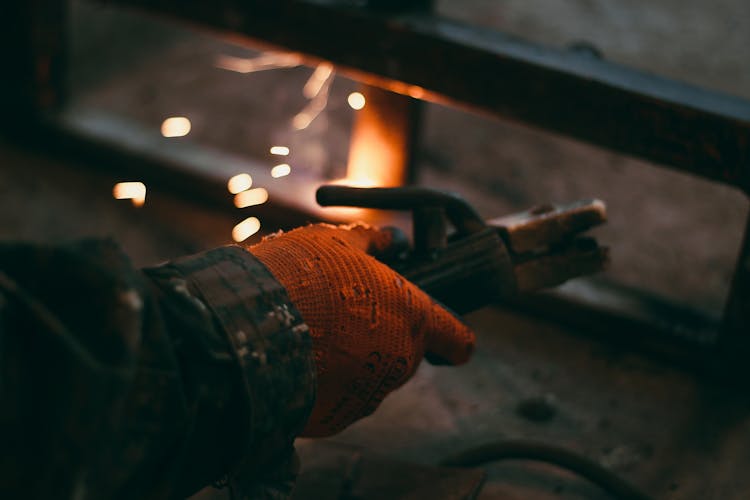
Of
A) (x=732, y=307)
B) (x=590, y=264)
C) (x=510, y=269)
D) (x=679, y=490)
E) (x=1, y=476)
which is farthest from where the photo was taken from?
(x=732, y=307)

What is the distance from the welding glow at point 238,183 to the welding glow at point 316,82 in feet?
2.65

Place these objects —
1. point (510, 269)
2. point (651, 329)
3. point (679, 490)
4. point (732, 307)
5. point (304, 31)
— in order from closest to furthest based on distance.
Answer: point (510, 269)
point (679, 490)
point (732, 307)
point (651, 329)
point (304, 31)

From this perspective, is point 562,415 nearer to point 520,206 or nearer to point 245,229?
point 520,206

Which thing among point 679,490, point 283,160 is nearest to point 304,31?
point 283,160

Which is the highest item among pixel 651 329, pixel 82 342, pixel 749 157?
pixel 749 157

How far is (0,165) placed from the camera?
3123mm

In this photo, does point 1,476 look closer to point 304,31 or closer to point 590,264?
point 590,264

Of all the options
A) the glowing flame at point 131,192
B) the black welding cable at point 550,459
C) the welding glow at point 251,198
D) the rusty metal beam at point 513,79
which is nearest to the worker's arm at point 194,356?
the black welding cable at point 550,459

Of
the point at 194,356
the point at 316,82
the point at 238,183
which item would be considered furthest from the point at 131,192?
the point at 194,356

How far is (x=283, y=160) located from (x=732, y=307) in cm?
155

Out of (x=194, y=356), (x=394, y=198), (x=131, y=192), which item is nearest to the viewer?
(x=194, y=356)

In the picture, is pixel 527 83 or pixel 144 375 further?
pixel 527 83

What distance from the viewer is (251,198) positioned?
2838 mm

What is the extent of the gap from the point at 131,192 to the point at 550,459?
5.67ft
